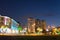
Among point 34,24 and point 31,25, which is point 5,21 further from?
point 34,24

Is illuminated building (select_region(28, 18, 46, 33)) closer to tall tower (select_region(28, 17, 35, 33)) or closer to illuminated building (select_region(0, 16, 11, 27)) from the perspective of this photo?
tall tower (select_region(28, 17, 35, 33))

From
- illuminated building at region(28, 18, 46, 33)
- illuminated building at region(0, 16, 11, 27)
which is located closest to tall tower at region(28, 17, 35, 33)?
illuminated building at region(28, 18, 46, 33)

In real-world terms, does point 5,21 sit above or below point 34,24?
above

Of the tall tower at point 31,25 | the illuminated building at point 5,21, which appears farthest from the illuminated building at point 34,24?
the illuminated building at point 5,21

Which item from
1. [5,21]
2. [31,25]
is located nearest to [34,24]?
[31,25]

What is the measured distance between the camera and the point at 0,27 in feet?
358

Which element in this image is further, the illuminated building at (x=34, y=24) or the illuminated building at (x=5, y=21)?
the illuminated building at (x=34, y=24)

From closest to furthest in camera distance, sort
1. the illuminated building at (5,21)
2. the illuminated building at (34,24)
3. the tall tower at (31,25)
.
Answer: the illuminated building at (5,21), the tall tower at (31,25), the illuminated building at (34,24)

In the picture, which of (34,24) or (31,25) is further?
(34,24)

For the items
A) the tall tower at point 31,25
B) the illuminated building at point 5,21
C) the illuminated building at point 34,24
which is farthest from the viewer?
the illuminated building at point 34,24

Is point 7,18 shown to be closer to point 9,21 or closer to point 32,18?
point 9,21

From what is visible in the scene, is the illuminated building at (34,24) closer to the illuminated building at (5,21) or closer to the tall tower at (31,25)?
the tall tower at (31,25)
